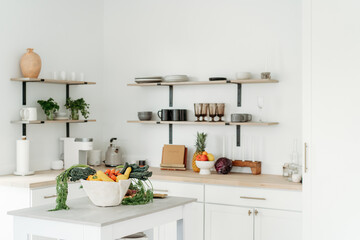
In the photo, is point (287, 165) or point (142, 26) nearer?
point (287, 165)

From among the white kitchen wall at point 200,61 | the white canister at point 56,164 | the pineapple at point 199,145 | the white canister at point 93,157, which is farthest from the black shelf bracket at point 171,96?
the white canister at point 56,164

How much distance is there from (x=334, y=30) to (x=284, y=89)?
1039mm

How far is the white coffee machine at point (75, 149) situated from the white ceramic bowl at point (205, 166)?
1.14 meters

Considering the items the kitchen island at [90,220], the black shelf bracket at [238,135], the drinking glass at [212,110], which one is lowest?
the kitchen island at [90,220]

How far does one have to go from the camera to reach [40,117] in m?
4.78

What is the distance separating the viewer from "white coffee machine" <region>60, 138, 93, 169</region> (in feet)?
16.0

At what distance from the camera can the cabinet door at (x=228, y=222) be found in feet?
13.6

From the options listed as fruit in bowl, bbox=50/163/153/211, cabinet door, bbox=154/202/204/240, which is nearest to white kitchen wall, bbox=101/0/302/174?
cabinet door, bbox=154/202/204/240

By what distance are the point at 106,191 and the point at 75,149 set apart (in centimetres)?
209

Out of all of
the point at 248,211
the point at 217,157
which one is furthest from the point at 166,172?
the point at 248,211

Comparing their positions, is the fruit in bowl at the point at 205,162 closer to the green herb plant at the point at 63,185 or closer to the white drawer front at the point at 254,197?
the white drawer front at the point at 254,197

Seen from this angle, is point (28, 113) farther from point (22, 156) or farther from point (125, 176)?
point (125, 176)

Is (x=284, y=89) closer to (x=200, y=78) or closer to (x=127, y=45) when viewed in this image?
(x=200, y=78)

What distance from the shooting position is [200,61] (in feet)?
16.4
